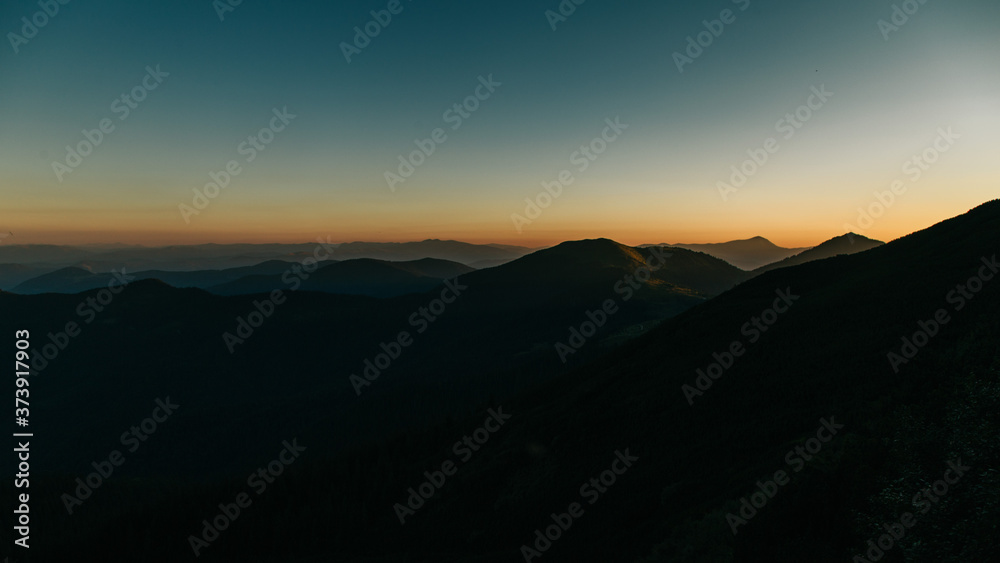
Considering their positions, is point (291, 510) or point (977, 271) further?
point (291, 510)

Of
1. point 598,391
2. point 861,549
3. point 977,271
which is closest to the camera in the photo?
point 861,549

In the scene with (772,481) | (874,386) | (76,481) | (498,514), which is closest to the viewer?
(772,481)

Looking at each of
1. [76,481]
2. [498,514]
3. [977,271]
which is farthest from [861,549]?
[76,481]

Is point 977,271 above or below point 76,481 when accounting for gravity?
above

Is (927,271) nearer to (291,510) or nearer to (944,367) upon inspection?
(944,367)

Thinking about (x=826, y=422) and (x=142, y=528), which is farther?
(x=142, y=528)

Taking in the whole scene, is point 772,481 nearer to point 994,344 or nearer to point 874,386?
point 874,386

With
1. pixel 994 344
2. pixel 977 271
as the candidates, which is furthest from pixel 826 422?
pixel 977 271

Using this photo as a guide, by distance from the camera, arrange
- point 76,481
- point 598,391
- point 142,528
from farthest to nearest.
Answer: point 76,481 → point 142,528 → point 598,391

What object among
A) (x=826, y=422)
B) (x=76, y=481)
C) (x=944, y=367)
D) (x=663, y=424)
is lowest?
(x=76, y=481)
